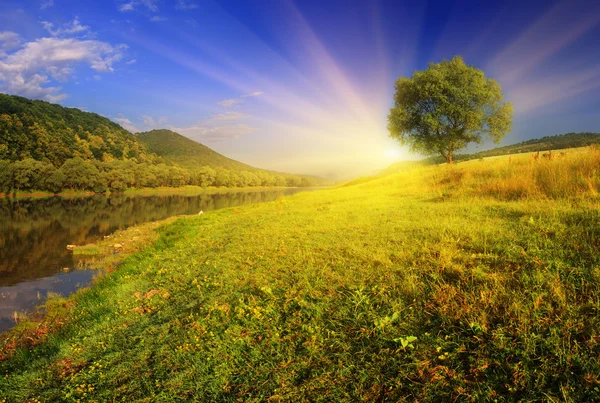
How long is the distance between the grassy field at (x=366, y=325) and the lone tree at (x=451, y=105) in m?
25.4

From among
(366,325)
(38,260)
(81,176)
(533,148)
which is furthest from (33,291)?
(81,176)

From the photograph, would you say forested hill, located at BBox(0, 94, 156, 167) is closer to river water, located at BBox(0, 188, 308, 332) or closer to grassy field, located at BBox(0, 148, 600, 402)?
river water, located at BBox(0, 188, 308, 332)

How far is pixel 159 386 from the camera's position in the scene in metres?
3.99

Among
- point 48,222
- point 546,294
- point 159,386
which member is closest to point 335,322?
point 159,386

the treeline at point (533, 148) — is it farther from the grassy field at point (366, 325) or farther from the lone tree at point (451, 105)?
the grassy field at point (366, 325)

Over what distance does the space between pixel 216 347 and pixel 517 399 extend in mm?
4020

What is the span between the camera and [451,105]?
29547 mm

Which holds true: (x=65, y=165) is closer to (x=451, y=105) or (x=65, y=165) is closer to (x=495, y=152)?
(x=451, y=105)

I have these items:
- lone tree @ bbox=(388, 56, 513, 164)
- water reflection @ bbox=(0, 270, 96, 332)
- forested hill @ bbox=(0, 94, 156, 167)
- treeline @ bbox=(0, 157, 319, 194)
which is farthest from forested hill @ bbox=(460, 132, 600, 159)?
forested hill @ bbox=(0, 94, 156, 167)

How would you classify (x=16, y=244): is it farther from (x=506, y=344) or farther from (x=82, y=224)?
(x=506, y=344)

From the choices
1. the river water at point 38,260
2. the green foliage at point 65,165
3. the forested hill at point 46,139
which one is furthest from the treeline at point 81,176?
the river water at point 38,260

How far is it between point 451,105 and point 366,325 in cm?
3157

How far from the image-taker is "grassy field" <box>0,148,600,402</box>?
326cm

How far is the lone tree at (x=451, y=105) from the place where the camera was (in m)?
29.7
